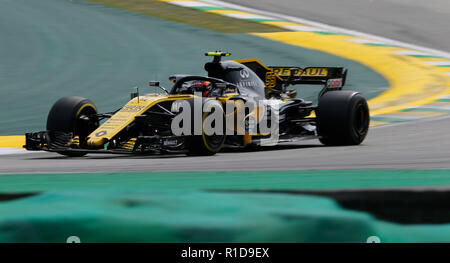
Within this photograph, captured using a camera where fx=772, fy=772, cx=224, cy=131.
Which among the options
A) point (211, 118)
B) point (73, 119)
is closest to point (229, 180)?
point (211, 118)

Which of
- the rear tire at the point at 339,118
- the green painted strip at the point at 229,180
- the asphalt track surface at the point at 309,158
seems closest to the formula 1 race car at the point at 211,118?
the rear tire at the point at 339,118

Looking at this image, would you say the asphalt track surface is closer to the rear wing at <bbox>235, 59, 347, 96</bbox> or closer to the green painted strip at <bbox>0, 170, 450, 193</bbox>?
the green painted strip at <bbox>0, 170, 450, 193</bbox>

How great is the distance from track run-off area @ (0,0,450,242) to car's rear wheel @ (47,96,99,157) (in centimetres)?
42

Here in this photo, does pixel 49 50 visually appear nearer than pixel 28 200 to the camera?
No

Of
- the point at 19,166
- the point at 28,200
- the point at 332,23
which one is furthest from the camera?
the point at 332,23

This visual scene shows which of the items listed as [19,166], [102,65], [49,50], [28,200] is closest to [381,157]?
[19,166]

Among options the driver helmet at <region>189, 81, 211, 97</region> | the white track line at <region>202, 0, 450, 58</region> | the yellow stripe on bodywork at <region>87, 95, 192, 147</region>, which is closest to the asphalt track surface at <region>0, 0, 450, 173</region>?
the yellow stripe on bodywork at <region>87, 95, 192, 147</region>

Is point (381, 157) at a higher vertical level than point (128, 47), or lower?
lower

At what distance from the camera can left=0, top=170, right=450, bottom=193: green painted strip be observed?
571cm

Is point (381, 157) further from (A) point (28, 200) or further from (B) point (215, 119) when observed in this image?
(A) point (28, 200)

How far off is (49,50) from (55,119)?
9205 millimetres

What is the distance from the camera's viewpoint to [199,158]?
360 inches

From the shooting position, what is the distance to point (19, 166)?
27.8 feet

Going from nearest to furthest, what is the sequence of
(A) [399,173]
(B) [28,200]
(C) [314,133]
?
(B) [28,200] → (A) [399,173] → (C) [314,133]
